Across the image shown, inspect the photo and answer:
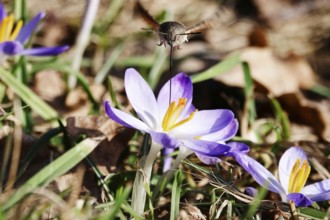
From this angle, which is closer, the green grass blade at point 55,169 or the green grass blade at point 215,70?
the green grass blade at point 55,169

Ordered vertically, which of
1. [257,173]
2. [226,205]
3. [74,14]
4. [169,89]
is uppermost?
[74,14]

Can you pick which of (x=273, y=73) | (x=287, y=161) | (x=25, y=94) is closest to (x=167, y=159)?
(x=287, y=161)

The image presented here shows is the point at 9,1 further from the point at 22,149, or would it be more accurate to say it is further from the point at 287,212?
the point at 287,212

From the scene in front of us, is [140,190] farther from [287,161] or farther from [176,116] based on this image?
[287,161]

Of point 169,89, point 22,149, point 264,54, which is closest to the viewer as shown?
point 169,89

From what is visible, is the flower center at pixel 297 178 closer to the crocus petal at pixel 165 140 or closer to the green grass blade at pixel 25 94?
the crocus petal at pixel 165 140

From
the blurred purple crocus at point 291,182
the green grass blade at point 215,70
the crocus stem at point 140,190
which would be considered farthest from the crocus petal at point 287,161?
the green grass blade at point 215,70

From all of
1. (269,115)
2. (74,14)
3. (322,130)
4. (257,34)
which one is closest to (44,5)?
(74,14)
